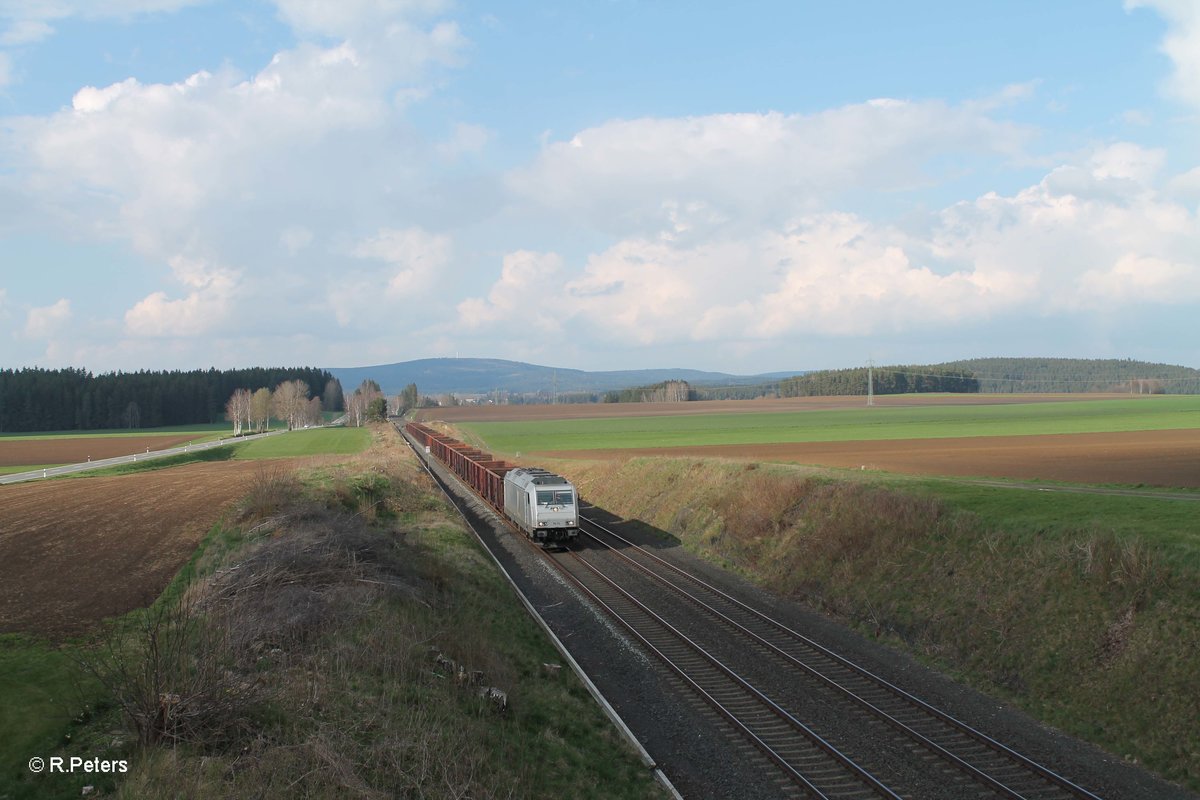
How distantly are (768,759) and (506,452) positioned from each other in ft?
213

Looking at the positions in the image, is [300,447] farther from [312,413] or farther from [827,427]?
[312,413]

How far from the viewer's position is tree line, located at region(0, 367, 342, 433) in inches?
5246

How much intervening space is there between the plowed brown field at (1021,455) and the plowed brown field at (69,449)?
50.5 m

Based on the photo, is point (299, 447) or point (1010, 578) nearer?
point (1010, 578)

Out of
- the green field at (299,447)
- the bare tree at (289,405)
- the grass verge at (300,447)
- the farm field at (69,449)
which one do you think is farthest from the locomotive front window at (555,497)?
the bare tree at (289,405)

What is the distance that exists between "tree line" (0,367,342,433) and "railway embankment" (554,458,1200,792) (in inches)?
5889

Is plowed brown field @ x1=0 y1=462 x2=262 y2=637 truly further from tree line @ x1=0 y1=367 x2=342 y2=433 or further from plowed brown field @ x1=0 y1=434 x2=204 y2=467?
tree line @ x1=0 y1=367 x2=342 y2=433

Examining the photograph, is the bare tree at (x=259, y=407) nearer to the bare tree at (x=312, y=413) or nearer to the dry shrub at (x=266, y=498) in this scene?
the bare tree at (x=312, y=413)

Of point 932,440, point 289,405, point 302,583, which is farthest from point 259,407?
point 302,583

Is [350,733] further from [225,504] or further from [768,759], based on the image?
[225,504]

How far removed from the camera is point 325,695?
1073 cm

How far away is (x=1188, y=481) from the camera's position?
29562mm

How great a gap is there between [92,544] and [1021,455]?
48725 millimetres

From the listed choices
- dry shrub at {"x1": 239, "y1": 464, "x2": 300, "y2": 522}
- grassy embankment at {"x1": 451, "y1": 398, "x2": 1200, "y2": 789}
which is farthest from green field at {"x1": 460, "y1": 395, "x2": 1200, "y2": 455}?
dry shrub at {"x1": 239, "y1": 464, "x2": 300, "y2": 522}
